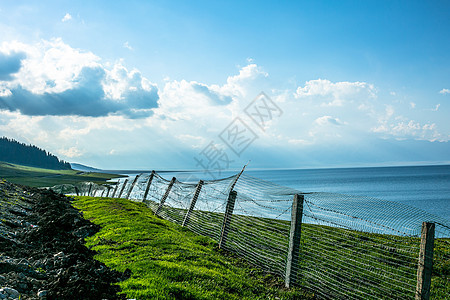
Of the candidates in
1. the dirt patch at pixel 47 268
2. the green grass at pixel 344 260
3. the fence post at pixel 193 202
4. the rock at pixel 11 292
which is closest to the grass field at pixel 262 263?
the green grass at pixel 344 260

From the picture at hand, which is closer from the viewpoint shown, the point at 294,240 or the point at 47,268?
the point at 47,268

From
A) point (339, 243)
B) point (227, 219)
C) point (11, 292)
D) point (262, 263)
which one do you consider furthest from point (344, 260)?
point (11, 292)

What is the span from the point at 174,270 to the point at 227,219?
452 cm

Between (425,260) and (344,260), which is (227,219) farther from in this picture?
(425,260)

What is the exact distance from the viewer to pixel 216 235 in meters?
11.8

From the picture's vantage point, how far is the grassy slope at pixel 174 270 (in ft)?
18.9

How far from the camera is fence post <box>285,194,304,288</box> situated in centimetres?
750

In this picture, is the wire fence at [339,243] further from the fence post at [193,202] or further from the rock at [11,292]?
the rock at [11,292]

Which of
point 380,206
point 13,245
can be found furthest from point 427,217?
point 13,245

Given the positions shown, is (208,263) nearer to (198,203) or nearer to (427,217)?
(427,217)

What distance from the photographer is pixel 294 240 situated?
25.0 feet

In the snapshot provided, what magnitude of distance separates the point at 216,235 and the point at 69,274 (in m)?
6.79

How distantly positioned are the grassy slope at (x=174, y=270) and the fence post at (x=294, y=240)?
44 centimetres

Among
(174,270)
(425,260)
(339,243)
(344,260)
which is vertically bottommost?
(174,270)
